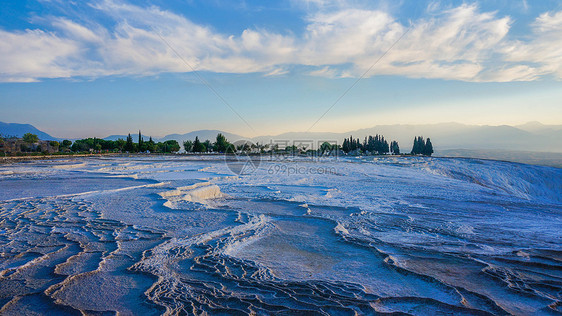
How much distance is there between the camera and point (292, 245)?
4.70 m

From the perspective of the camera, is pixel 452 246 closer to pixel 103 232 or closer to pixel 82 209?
pixel 103 232

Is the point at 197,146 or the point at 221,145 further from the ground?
the point at 221,145

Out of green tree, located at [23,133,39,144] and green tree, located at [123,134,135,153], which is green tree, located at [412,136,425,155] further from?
green tree, located at [23,133,39,144]

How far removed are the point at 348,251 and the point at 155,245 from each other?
2840 mm

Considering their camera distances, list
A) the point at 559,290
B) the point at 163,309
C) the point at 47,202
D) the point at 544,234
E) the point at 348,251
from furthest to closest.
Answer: the point at 47,202 < the point at 544,234 < the point at 348,251 < the point at 559,290 < the point at 163,309

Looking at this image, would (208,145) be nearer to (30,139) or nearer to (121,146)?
(121,146)

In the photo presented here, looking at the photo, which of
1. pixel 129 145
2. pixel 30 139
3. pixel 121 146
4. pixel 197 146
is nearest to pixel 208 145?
pixel 197 146

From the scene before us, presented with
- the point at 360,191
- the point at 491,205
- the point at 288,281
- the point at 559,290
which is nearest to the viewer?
the point at 559,290

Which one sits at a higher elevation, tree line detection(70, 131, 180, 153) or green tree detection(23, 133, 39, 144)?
green tree detection(23, 133, 39, 144)

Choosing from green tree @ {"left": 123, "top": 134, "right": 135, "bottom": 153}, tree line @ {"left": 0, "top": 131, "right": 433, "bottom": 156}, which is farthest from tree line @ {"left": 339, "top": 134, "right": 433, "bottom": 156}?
green tree @ {"left": 123, "top": 134, "right": 135, "bottom": 153}

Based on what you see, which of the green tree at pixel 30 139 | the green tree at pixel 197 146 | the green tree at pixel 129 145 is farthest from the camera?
the green tree at pixel 197 146

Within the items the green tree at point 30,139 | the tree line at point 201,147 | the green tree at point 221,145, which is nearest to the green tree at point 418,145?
the tree line at point 201,147

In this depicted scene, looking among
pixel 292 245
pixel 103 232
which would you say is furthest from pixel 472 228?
pixel 103 232

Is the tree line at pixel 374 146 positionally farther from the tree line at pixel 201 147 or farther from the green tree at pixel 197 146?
the green tree at pixel 197 146
